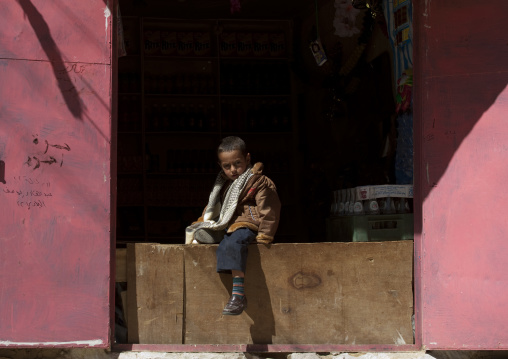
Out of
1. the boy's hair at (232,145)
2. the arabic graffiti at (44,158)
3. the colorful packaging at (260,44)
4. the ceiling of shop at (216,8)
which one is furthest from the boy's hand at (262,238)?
the colorful packaging at (260,44)

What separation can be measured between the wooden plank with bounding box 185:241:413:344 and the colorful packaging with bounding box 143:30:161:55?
14.7 ft

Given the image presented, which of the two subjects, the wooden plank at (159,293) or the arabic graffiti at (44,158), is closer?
the arabic graffiti at (44,158)

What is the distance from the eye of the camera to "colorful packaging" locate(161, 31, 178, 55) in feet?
28.5

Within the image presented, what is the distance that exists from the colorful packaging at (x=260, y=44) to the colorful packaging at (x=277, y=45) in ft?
0.18

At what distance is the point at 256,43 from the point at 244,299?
4923 millimetres

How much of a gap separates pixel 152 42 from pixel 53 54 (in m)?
4.22

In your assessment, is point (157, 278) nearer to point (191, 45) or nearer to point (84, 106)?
point (84, 106)

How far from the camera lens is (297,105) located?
877 cm

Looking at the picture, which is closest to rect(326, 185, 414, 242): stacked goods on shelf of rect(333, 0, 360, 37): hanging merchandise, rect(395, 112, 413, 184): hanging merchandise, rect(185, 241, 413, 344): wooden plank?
rect(395, 112, 413, 184): hanging merchandise

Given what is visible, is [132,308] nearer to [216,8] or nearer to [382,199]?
[382,199]

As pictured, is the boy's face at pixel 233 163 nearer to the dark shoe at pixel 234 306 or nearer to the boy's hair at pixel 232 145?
the boy's hair at pixel 232 145

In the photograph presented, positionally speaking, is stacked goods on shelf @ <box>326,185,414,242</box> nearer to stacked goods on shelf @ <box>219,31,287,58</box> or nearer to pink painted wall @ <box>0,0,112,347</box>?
pink painted wall @ <box>0,0,112,347</box>

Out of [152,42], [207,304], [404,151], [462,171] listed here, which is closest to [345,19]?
[404,151]

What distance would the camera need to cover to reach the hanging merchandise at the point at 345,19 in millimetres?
6590
